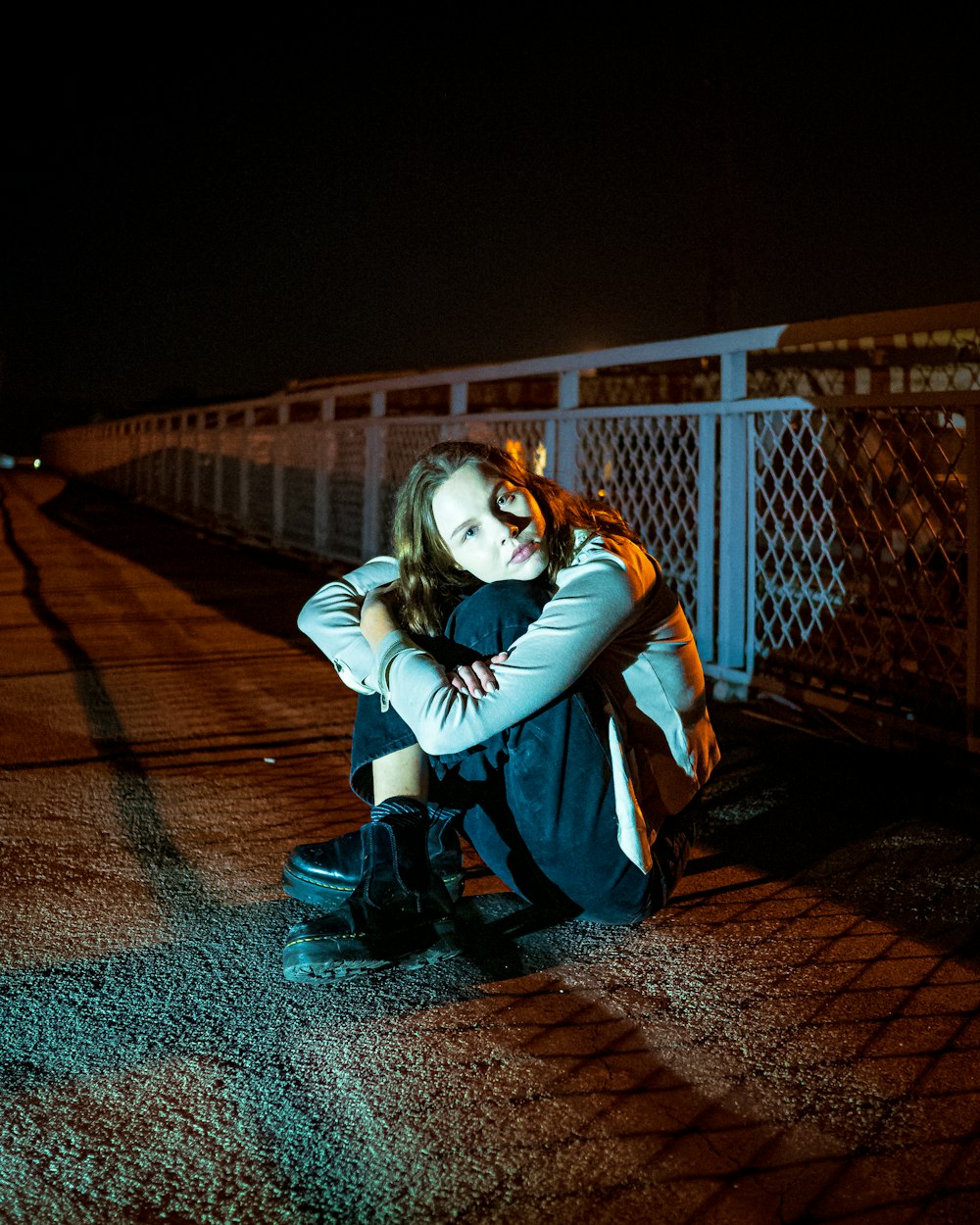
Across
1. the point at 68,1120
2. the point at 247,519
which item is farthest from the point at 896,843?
the point at 247,519

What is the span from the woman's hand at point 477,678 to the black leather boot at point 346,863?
399 mm

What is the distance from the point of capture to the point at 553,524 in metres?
2.47

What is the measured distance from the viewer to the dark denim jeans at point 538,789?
2.35m

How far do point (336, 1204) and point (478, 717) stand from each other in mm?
891

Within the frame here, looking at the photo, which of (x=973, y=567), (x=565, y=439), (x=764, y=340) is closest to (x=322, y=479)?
(x=565, y=439)

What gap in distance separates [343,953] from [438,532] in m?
0.88

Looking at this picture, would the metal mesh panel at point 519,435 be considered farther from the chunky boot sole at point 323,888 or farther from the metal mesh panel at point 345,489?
the chunky boot sole at point 323,888

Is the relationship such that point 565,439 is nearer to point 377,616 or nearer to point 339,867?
point 377,616

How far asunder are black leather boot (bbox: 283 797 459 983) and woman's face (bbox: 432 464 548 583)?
55 cm

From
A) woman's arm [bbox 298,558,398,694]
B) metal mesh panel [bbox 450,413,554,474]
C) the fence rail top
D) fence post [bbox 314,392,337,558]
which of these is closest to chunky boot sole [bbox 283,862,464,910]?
woman's arm [bbox 298,558,398,694]

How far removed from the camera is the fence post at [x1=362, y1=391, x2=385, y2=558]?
952cm

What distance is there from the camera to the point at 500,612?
241 centimetres

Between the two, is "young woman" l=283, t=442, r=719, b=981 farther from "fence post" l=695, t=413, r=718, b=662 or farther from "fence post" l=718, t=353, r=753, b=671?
"fence post" l=695, t=413, r=718, b=662

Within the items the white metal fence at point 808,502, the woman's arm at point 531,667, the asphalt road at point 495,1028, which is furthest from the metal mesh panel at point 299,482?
the woman's arm at point 531,667
